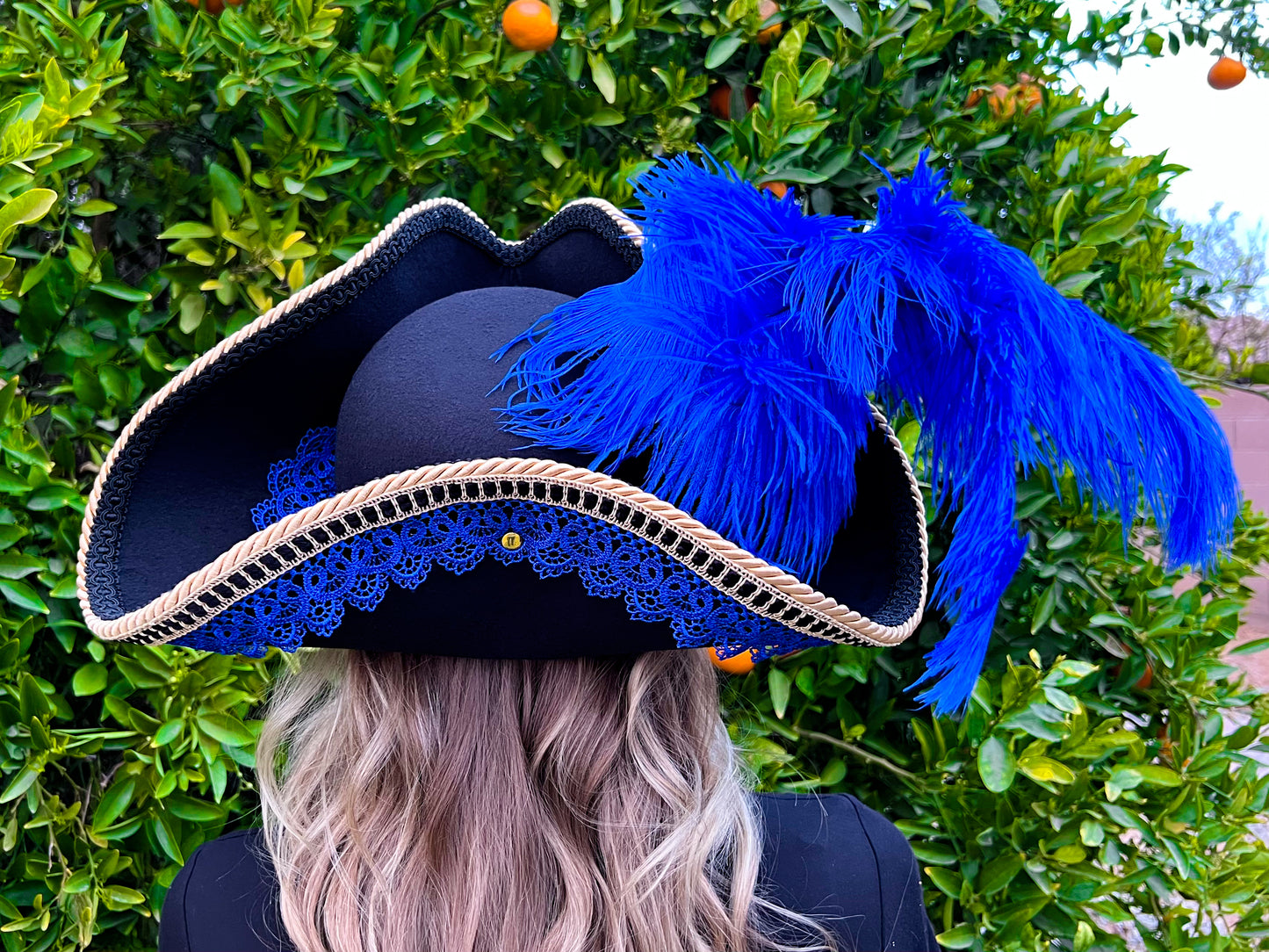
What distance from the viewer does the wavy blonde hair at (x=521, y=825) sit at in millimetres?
967

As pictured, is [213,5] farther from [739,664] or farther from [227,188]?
[739,664]

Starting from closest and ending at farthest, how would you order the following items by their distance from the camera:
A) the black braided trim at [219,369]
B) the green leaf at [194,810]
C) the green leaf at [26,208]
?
the black braided trim at [219,369] → the green leaf at [26,208] → the green leaf at [194,810]

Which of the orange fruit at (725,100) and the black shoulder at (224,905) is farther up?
the orange fruit at (725,100)

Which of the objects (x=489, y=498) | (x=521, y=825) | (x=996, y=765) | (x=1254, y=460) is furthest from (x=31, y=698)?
(x=1254, y=460)

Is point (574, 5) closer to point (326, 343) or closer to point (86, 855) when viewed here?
point (326, 343)

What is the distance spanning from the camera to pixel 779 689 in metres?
1.70

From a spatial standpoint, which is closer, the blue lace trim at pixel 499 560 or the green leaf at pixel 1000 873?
the blue lace trim at pixel 499 560

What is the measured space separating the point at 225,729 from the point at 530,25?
4.28 feet

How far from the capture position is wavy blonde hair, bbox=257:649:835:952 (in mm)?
967

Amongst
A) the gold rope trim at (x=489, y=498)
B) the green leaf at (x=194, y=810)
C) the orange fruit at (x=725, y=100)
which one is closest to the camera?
the gold rope trim at (x=489, y=498)

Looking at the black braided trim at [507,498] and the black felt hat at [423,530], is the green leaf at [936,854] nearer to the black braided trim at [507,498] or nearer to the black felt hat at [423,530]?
the black felt hat at [423,530]

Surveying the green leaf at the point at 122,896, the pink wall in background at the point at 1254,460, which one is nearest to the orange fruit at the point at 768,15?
the green leaf at the point at 122,896

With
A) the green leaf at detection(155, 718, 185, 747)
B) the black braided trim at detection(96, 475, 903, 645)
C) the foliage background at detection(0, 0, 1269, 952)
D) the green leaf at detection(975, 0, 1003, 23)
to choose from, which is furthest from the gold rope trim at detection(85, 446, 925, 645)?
the green leaf at detection(975, 0, 1003, 23)

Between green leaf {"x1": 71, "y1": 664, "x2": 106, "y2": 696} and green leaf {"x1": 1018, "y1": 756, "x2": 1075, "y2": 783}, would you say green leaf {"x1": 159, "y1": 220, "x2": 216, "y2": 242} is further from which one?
green leaf {"x1": 1018, "y1": 756, "x2": 1075, "y2": 783}
